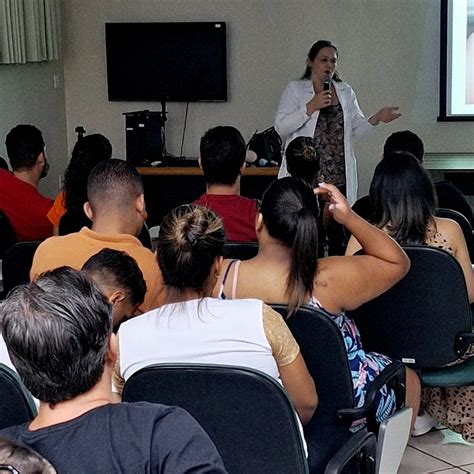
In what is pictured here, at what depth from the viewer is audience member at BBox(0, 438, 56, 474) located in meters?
1.14

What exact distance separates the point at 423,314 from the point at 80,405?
6.10ft

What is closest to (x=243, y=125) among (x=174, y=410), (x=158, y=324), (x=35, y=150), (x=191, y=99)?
(x=191, y=99)

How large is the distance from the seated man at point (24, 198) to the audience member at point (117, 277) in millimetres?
1906

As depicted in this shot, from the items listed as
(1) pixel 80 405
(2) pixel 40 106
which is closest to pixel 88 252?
(1) pixel 80 405

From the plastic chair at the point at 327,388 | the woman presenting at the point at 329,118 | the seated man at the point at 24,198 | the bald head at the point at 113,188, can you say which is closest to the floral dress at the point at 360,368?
the plastic chair at the point at 327,388

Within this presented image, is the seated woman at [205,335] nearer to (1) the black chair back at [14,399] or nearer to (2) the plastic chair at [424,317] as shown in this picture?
(1) the black chair back at [14,399]

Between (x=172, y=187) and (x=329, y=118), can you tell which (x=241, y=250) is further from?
(x=172, y=187)

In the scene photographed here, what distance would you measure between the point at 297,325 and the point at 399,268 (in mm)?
551

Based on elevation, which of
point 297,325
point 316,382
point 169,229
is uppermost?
Result: point 169,229

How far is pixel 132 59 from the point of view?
25.7ft

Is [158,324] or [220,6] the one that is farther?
[220,6]

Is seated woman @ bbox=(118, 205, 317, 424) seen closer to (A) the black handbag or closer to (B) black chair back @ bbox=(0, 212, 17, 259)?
(B) black chair back @ bbox=(0, 212, 17, 259)

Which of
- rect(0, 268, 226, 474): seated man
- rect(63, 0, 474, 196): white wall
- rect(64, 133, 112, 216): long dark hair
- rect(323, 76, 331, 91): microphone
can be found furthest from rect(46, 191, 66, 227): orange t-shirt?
rect(63, 0, 474, 196): white wall

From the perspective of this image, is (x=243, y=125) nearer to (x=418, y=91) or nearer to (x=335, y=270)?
(x=418, y=91)
